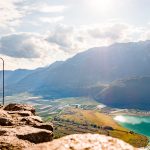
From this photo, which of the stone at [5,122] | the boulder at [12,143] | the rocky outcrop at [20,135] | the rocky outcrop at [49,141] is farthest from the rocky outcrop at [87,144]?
the stone at [5,122]

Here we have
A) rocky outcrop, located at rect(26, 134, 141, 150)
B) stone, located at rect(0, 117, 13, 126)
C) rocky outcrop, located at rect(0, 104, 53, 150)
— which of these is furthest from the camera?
stone, located at rect(0, 117, 13, 126)

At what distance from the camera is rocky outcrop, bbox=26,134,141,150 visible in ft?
32.6

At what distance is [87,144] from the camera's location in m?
10.2

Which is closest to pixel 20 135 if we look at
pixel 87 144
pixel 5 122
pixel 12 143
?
pixel 12 143

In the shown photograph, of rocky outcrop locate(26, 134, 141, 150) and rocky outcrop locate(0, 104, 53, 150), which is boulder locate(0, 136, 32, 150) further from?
rocky outcrop locate(26, 134, 141, 150)

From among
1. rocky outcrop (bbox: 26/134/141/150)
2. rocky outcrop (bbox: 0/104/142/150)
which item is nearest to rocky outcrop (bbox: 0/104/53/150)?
rocky outcrop (bbox: 0/104/142/150)

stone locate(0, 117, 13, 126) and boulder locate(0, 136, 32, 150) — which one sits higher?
boulder locate(0, 136, 32, 150)

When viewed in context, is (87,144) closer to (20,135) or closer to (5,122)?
(20,135)

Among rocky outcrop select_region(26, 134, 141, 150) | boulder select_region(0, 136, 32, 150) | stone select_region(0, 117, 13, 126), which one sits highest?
rocky outcrop select_region(26, 134, 141, 150)

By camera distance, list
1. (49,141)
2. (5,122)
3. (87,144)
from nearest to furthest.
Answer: (87,144)
(49,141)
(5,122)

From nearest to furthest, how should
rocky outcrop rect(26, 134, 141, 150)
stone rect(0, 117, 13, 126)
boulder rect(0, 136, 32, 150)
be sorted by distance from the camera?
rocky outcrop rect(26, 134, 141, 150) → boulder rect(0, 136, 32, 150) → stone rect(0, 117, 13, 126)

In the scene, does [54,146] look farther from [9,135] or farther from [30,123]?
[30,123]

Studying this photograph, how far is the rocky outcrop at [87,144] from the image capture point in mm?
9922

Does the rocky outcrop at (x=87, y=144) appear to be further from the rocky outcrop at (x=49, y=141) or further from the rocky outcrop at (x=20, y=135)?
the rocky outcrop at (x=20, y=135)
